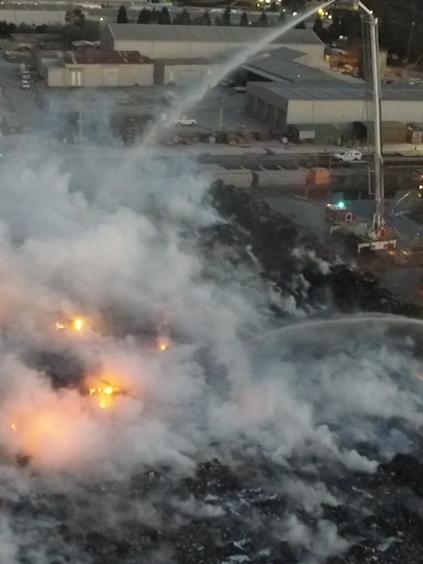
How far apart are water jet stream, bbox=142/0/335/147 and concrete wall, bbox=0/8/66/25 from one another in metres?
7.35

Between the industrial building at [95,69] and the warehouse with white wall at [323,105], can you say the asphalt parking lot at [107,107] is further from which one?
the warehouse with white wall at [323,105]

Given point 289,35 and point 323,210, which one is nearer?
point 323,210

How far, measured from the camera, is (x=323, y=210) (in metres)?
11.7

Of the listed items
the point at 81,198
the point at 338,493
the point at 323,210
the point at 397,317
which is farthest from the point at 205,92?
the point at 338,493

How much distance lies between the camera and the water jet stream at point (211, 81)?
1530 cm

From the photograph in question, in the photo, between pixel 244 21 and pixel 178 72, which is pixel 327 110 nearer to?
pixel 178 72

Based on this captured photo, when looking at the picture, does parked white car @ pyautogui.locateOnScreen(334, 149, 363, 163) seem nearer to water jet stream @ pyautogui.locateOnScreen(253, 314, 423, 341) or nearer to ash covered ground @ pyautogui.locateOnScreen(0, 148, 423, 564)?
ash covered ground @ pyautogui.locateOnScreen(0, 148, 423, 564)

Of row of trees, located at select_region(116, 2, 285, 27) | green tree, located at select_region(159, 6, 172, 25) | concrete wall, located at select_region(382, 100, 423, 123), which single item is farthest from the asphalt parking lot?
row of trees, located at select_region(116, 2, 285, 27)

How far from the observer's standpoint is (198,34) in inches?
842

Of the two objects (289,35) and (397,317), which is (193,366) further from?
(289,35)

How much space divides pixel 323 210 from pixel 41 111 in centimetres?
734

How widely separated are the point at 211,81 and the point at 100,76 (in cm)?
302

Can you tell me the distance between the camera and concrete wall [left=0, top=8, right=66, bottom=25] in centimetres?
2511

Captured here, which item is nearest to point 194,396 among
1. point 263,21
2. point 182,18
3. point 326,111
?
point 326,111
